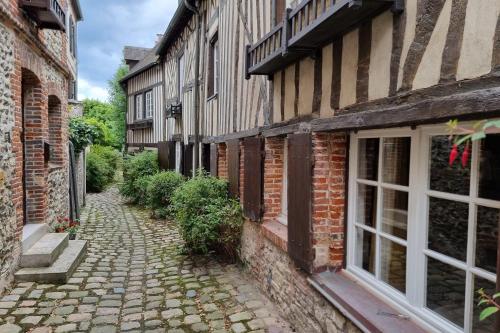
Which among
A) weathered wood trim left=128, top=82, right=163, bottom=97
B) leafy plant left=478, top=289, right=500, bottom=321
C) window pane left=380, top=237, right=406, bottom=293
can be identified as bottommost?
window pane left=380, top=237, right=406, bottom=293

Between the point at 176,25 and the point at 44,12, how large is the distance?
544 centimetres

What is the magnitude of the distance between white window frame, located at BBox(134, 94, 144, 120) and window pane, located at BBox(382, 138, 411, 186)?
14456 millimetres

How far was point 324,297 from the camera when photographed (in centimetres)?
312

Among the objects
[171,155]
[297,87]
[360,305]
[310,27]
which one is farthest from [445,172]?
[171,155]

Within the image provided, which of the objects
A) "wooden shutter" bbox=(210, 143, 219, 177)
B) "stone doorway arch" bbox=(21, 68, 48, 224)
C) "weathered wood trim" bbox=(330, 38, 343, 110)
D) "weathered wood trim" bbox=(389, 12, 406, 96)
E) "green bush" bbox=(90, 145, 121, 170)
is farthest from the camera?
"green bush" bbox=(90, 145, 121, 170)

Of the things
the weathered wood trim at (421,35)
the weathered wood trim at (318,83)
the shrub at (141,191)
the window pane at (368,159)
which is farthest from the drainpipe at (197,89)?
the weathered wood trim at (421,35)

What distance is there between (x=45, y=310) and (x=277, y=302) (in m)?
2.48

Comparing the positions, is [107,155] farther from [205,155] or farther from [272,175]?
[272,175]

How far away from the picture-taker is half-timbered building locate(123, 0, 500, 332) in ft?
6.45

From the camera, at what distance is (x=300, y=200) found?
3.60 meters

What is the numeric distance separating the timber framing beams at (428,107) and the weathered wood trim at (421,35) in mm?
113

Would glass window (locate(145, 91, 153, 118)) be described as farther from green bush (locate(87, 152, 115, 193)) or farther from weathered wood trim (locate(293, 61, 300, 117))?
weathered wood trim (locate(293, 61, 300, 117))

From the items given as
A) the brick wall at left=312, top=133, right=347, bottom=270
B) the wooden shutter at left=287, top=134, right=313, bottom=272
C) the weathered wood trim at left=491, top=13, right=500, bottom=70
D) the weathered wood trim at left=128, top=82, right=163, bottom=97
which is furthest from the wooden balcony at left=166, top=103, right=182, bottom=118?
the weathered wood trim at left=491, top=13, right=500, bottom=70

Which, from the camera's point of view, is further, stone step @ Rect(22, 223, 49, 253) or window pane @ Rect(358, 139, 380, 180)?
stone step @ Rect(22, 223, 49, 253)
